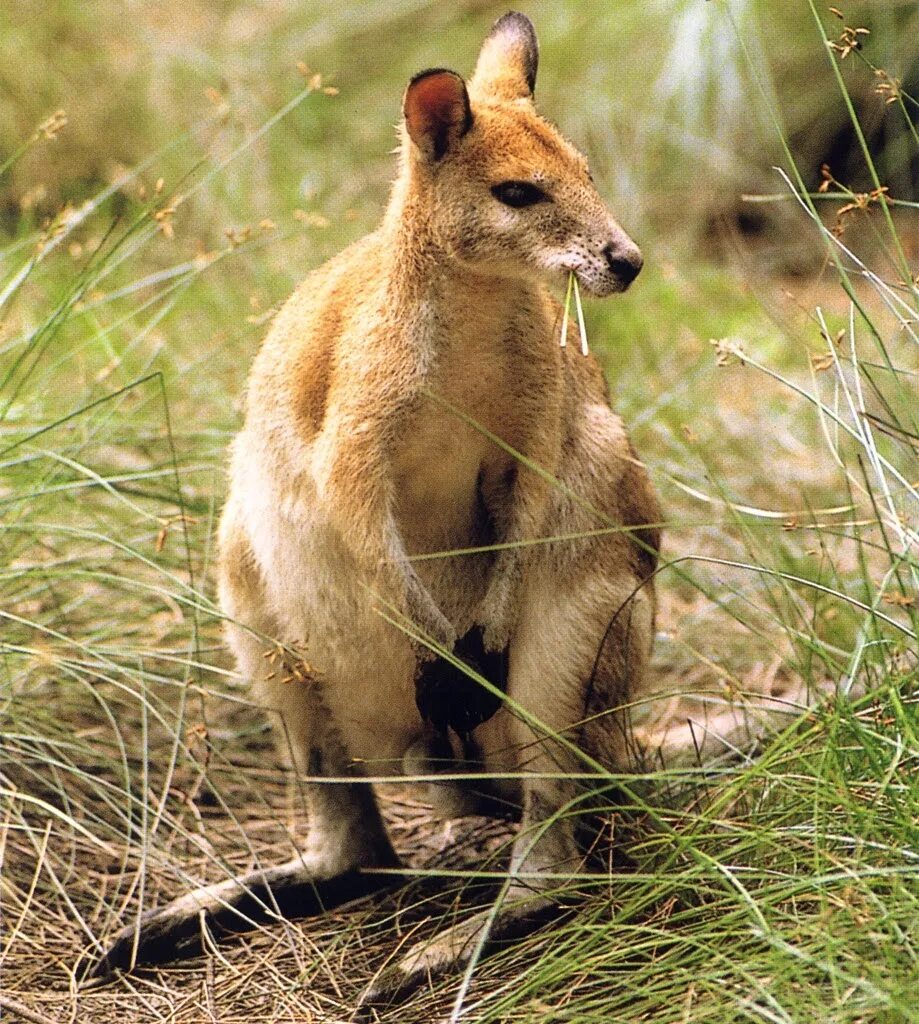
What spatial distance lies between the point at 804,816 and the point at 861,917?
50cm

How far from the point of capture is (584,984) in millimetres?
3145

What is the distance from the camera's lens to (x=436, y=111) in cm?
352

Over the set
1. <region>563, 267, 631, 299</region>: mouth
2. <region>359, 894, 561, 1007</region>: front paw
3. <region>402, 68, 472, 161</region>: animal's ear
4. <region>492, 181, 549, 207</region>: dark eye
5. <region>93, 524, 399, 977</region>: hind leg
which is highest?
<region>402, 68, 472, 161</region>: animal's ear

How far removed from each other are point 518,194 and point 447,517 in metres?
0.80

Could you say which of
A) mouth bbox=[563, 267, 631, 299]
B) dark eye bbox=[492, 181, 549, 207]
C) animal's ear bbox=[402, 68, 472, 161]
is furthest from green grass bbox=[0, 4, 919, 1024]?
animal's ear bbox=[402, 68, 472, 161]

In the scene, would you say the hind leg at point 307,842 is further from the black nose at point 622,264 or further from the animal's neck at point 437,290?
the black nose at point 622,264

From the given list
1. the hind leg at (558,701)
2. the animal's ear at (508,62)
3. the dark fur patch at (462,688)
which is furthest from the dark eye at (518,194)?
the dark fur patch at (462,688)

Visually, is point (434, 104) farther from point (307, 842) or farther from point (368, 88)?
point (368, 88)

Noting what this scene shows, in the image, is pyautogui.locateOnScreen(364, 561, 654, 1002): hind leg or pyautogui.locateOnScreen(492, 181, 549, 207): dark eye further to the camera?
pyautogui.locateOnScreen(364, 561, 654, 1002): hind leg

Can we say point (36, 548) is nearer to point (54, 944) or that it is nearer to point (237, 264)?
point (54, 944)

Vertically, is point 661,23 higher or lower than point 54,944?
higher


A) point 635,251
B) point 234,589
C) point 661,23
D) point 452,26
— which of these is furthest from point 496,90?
point 452,26

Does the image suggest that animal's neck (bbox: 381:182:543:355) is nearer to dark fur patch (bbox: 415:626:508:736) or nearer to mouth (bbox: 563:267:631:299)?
mouth (bbox: 563:267:631:299)

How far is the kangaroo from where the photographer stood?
140 inches
